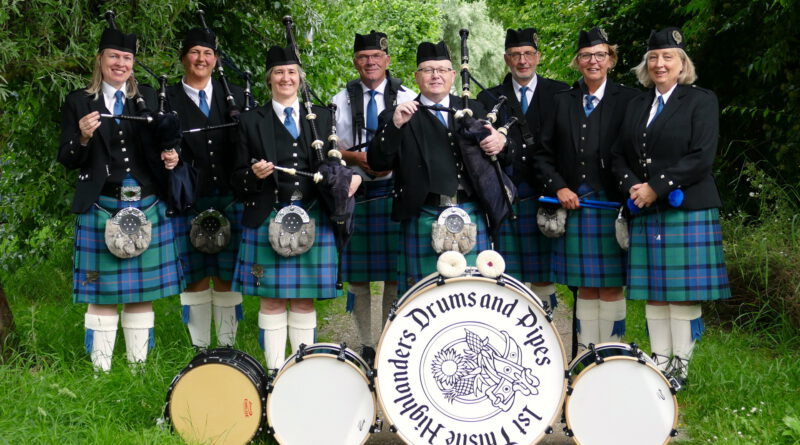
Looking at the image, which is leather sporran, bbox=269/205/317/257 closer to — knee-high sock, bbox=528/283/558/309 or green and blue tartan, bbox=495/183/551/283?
green and blue tartan, bbox=495/183/551/283

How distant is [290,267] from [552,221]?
1467 mm

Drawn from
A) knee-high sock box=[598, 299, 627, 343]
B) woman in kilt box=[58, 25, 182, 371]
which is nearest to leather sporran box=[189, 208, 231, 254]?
woman in kilt box=[58, 25, 182, 371]

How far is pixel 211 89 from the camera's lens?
5148 millimetres

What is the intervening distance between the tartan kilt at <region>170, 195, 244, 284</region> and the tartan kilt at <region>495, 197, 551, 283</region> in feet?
4.98

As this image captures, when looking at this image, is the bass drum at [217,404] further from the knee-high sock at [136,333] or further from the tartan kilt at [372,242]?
the tartan kilt at [372,242]

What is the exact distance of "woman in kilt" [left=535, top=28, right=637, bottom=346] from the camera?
4.89 meters

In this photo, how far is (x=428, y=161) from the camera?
4.49 m

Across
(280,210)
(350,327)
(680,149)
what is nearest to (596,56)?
(680,149)

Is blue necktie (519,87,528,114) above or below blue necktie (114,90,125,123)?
above

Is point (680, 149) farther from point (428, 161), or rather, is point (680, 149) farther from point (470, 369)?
point (470, 369)

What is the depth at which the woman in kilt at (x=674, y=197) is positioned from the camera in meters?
4.50

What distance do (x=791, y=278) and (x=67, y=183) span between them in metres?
4.83

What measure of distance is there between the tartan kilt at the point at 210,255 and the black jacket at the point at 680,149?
2.15 meters

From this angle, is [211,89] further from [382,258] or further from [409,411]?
[409,411]
